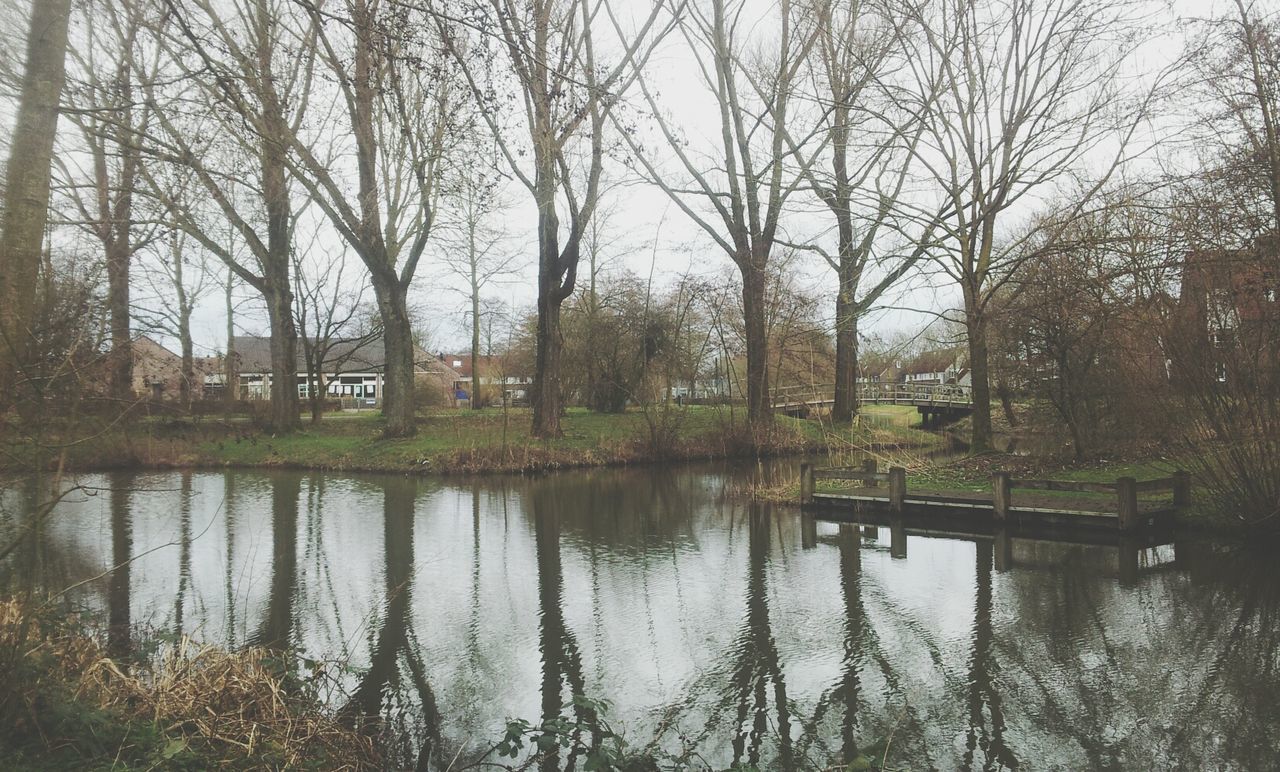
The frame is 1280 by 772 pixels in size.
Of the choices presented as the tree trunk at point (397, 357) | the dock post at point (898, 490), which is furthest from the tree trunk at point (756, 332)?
the tree trunk at point (397, 357)

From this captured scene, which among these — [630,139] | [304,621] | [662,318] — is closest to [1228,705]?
[630,139]

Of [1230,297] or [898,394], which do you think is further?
[898,394]

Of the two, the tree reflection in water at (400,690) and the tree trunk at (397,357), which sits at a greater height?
the tree trunk at (397,357)

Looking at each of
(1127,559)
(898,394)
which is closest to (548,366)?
(1127,559)

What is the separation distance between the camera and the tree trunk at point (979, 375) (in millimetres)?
14398

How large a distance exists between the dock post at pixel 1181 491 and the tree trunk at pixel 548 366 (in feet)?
47.3

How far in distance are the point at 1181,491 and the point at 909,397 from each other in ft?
88.1

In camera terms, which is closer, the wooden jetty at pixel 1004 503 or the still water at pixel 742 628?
the still water at pixel 742 628

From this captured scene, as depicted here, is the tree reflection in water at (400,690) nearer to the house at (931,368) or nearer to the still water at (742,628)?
the still water at (742,628)

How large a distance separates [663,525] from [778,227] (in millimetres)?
12199

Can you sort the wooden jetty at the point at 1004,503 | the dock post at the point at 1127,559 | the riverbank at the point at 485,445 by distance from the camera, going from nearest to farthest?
the dock post at the point at 1127,559 < the wooden jetty at the point at 1004,503 < the riverbank at the point at 485,445

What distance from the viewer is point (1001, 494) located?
11094 mm

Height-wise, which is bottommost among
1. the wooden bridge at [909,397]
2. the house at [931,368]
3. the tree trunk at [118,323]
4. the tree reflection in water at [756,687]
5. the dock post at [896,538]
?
the tree reflection in water at [756,687]

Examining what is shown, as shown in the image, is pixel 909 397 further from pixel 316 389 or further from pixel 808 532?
pixel 808 532
